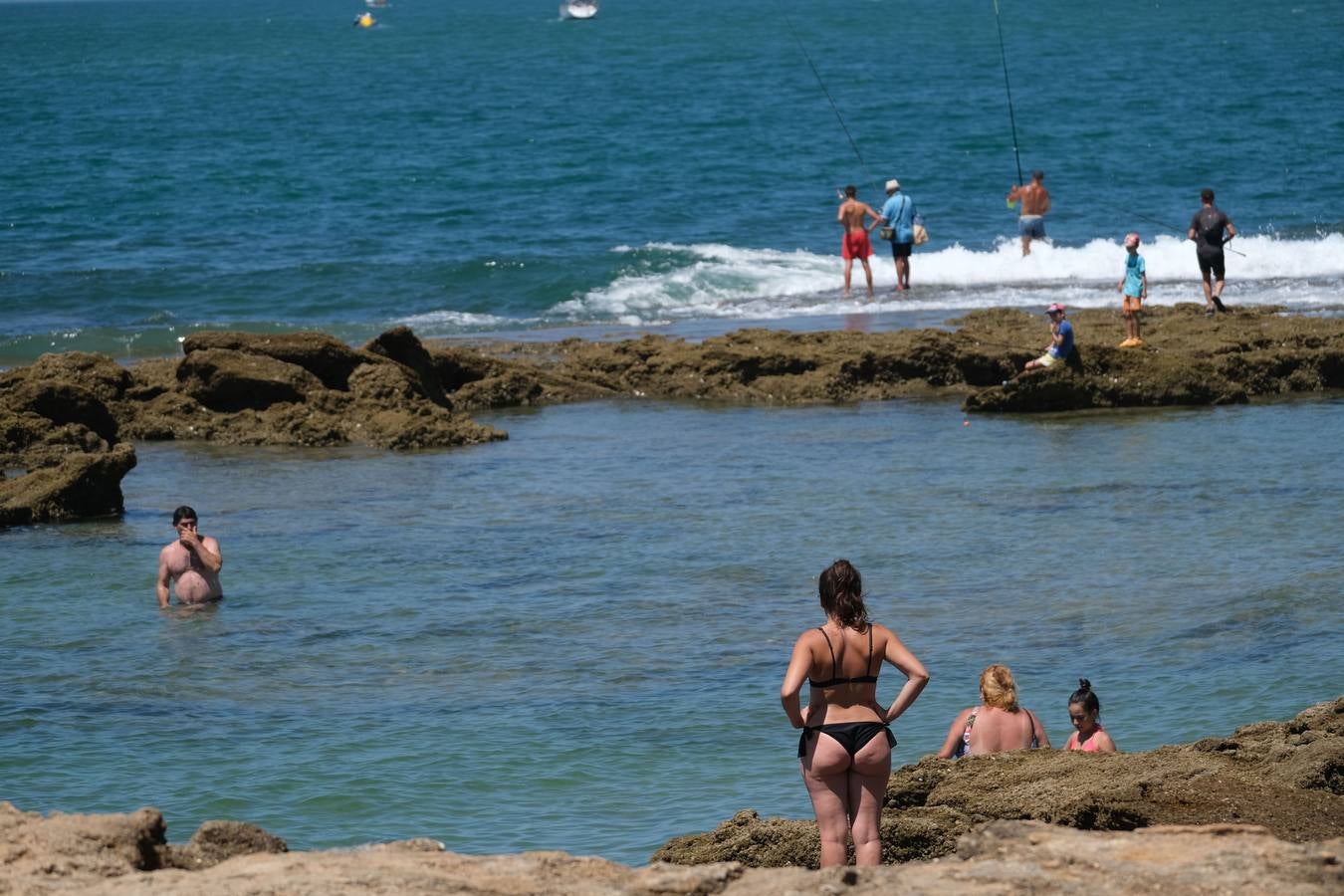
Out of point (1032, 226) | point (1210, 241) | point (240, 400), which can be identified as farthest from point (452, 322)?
point (1210, 241)

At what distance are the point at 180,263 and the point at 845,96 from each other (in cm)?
3248

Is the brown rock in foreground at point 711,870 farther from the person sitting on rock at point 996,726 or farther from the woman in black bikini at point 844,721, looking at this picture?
the person sitting on rock at point 996,726

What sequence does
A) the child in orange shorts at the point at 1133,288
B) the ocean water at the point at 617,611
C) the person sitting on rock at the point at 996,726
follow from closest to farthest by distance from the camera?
the person sitting on rock at the point at 996,726
the ocean water at the point at 617,611
the child in orange shorts at the point at 1133,288

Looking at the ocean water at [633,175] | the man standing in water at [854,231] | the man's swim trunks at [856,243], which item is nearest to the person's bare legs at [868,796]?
the ocean water at [633,175]

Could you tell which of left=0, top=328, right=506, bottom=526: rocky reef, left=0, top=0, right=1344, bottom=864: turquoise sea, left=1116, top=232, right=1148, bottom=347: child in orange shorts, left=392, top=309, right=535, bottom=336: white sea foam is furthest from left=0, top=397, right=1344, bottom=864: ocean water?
left=392, top=309, right=535, bottom=336: white sea foam

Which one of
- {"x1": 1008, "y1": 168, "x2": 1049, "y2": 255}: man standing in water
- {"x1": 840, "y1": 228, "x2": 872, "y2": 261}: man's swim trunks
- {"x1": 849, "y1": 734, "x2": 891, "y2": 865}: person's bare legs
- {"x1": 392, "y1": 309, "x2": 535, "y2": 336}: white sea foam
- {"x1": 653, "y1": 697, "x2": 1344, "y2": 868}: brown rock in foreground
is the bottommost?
{"x1": 653, "y1": 697, "x2": 1344, "y2": 868}: brown rock in foreground

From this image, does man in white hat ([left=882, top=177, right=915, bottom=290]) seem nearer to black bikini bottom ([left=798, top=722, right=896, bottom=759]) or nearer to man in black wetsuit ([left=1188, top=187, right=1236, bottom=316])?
man in black wetsuit ([left=1188, top=187, right=1236, bottom=316])

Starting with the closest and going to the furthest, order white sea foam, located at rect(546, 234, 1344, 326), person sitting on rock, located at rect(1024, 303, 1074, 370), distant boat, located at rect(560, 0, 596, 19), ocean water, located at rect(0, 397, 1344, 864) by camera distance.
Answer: ocean water, located at rect(0, 397, 1344, 864) < person sitting on rock, located at rect(1024, 303, 1074, 370) < white sea foam, located at rect(546, 234, 1344, 326) < distant boat, located at rect(560, 0, 596, 19)

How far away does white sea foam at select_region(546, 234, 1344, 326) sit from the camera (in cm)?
2531

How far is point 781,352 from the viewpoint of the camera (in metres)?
19.8

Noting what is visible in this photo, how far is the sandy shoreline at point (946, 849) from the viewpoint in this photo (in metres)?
5.38

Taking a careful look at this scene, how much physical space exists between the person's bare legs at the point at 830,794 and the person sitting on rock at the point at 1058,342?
11938 millimetres

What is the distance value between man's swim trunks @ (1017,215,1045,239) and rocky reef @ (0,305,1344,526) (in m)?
7.18

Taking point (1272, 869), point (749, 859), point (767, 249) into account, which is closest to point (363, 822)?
point (749, 859)
